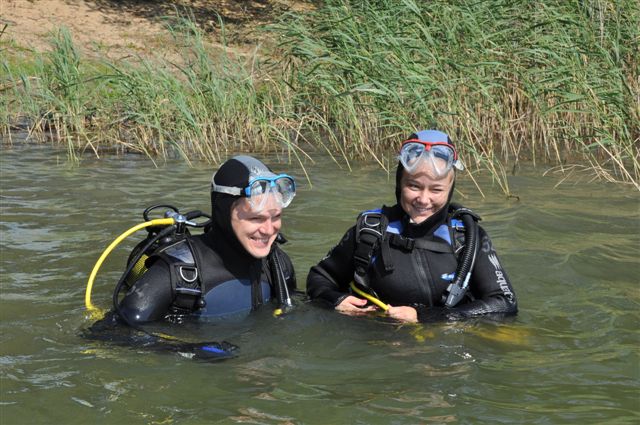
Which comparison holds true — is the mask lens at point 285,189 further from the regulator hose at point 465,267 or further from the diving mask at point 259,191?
the regulator hose at point 465,267

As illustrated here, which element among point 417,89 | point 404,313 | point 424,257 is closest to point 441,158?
point 424,257

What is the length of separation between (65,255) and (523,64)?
4.72 meters

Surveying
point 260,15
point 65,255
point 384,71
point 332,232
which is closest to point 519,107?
point 384,71

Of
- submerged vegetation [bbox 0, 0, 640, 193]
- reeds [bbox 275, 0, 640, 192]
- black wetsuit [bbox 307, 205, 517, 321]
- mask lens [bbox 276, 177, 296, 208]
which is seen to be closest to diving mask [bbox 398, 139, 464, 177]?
black wetsuit [bbox 307, 205, 517, 321]

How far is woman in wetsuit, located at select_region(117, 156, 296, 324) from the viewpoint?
4383 mm

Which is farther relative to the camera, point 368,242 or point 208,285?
point 368,242

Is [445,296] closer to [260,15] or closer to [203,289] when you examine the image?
[203,289]

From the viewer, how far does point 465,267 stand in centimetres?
482

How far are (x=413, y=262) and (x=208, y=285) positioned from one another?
40.3 inches

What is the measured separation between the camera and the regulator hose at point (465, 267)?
4809 millimetres

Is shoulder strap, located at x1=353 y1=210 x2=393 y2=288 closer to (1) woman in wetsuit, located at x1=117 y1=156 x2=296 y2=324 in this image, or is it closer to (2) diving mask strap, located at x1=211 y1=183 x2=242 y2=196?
(1) woman in wetsuit, located at x1=117 y1=156 x2=296 y2=324

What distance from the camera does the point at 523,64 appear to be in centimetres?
923

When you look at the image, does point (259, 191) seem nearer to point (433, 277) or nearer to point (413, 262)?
point (413, 262)

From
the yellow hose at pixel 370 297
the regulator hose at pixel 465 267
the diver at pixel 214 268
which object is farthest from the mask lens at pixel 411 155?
the yellow hose at pixel 370 297
